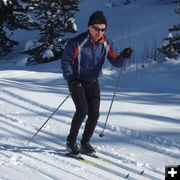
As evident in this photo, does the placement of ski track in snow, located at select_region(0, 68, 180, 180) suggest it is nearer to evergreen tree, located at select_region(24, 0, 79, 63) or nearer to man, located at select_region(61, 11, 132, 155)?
man, located at select_region(61, 11, 132, 155)

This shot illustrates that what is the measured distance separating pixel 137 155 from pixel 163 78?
7674 mm

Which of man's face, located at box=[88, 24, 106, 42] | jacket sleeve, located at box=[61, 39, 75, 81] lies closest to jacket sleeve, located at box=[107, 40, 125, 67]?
man's face, located at box=[88, 24, 106, 42]

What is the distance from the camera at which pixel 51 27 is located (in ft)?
56.8

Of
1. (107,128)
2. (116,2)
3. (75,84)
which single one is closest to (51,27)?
(116,2)

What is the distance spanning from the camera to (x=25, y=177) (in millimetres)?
3816

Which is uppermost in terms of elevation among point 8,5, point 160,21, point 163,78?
point 8,5

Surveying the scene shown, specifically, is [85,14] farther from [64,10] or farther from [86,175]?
[86,175]

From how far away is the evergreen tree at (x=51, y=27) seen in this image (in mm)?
17056

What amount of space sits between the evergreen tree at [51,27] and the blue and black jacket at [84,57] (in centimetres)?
1285

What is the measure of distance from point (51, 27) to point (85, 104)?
13507mm

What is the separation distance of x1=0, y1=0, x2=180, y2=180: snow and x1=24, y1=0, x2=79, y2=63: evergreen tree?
510cm

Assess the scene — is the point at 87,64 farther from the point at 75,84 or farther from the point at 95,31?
the point at 95,31

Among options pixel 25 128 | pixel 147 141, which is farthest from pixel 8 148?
pixel 147 141

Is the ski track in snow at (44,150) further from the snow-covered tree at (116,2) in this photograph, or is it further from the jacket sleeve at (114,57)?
the snow-covered tree at (116,2)
